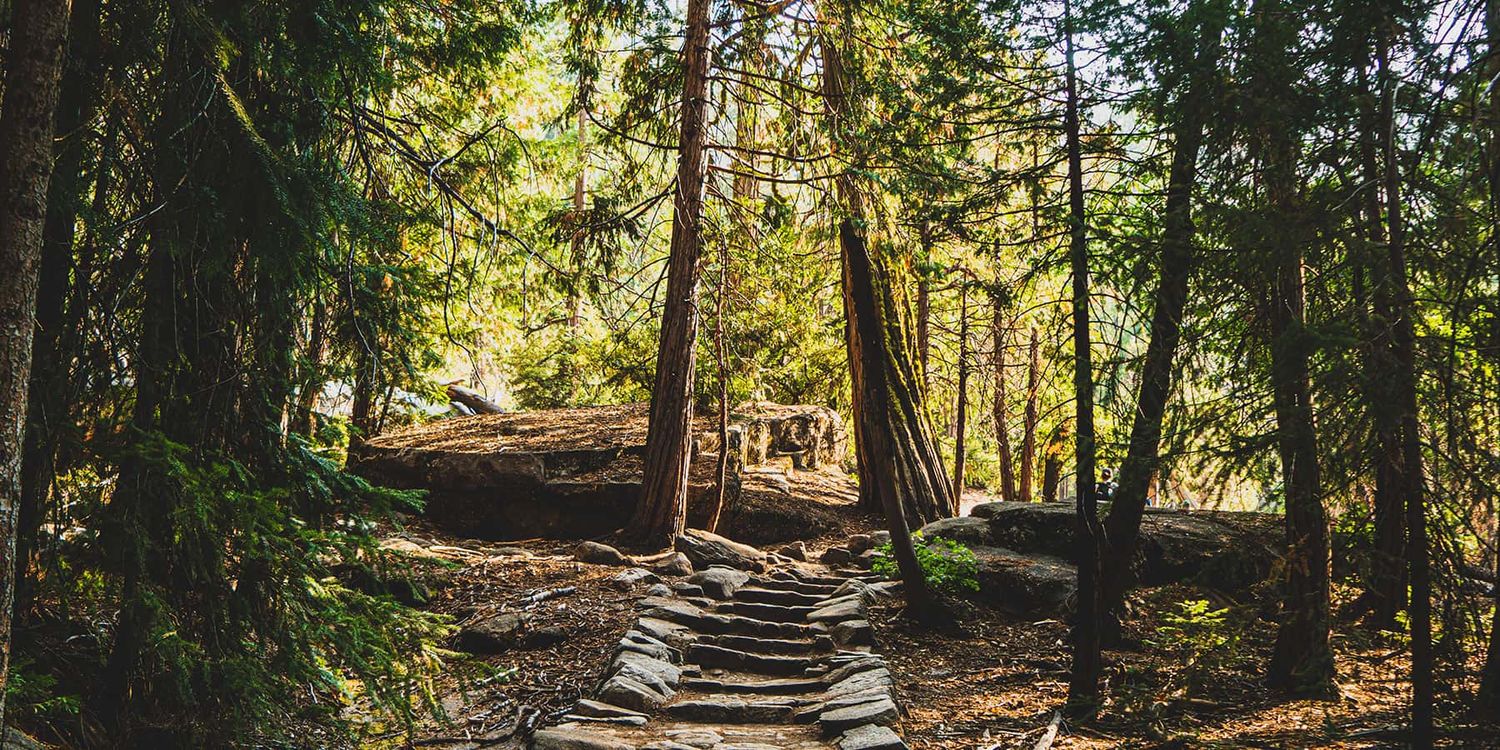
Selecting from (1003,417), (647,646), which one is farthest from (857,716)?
(1003,417)

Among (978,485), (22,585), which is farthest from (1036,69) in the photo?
(978,485)

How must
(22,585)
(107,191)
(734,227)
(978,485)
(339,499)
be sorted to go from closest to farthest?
(22,585)
(107,191)
(339,499)
(734,227)
(978,485)

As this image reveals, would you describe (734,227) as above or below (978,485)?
above

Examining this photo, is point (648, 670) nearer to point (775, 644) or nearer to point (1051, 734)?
point (775, 644)

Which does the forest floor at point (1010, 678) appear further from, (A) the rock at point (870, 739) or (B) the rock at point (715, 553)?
(B) the rock at point (715, 553)

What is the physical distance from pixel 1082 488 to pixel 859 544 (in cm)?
466

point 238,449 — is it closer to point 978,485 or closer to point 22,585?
point 22,585

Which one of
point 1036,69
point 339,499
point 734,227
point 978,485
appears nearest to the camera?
point 339,499

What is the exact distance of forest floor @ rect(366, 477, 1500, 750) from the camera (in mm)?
5270

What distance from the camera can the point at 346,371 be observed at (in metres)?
5.05

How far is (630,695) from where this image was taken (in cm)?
570

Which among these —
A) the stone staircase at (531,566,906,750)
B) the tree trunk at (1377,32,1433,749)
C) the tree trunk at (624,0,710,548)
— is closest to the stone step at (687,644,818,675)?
the stone staircase at (531,566,906,750)

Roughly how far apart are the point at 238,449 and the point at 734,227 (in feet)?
22.2

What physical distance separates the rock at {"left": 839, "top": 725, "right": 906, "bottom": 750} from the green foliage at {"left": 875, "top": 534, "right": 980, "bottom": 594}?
114 inches
